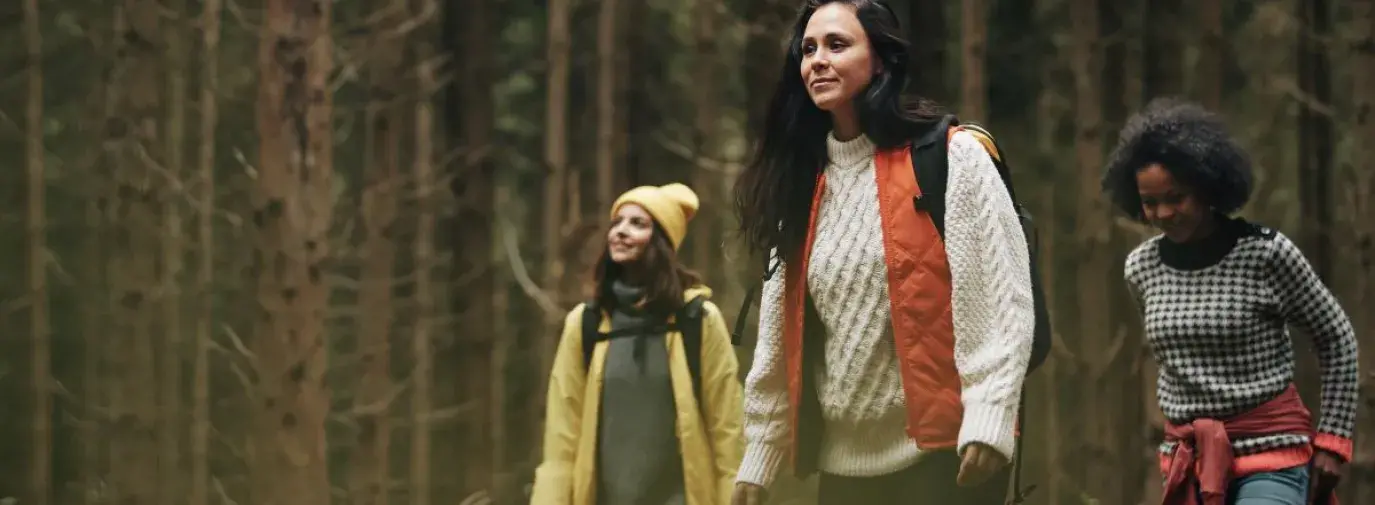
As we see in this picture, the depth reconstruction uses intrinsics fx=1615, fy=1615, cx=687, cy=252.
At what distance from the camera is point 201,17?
10.0m

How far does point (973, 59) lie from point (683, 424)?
291cm

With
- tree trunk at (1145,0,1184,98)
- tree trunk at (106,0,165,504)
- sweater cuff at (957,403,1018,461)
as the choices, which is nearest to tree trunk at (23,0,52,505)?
tree trunk at (106,0,165,504)

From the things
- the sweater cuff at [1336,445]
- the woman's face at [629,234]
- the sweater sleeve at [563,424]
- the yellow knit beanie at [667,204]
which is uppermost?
the yellow knit beanie at [667,204]

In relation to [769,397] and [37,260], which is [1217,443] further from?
[37,260]

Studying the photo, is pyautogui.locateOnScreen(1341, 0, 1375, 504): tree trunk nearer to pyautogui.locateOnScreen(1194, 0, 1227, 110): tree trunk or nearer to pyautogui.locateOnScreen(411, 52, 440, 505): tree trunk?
pyautogui.locateOnScreen(1194, 0, 1227, 110): tree trunk

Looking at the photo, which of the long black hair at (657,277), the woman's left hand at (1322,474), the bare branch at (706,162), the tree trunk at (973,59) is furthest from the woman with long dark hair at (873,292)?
the bare branch at (706,162)

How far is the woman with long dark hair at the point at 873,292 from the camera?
9.39 ft

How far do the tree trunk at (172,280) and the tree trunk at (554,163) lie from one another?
8.63 feet

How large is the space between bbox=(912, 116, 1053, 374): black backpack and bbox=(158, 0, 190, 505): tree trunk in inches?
311

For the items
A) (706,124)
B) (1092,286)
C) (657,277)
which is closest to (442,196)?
(706,124)

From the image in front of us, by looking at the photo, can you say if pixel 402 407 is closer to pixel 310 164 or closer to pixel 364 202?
pixel 364 202

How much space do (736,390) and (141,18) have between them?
589 centimetres

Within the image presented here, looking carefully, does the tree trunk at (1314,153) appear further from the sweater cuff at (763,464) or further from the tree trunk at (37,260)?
the tree trunk at (37,260)

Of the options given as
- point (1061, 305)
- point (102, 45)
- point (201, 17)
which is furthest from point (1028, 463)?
point (102, 45)
